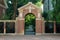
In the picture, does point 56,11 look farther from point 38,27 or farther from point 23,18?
point 23,18

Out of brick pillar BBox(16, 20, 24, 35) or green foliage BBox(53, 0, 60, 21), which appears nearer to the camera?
green foliage BBox(53, 0, 60, 21)

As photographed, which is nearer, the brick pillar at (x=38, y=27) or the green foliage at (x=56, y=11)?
the green foliage at (x=56, y=11)

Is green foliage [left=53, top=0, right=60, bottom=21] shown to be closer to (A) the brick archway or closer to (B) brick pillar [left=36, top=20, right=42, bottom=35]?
(A) the brick archway

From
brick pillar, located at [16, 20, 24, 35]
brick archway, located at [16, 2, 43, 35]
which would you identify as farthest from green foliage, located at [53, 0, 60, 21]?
brick pillar, located at [16, 20, 24, 35]

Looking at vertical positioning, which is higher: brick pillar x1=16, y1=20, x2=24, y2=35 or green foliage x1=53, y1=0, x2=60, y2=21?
green foliage x1=53, y1=0, x2=60, y2=21

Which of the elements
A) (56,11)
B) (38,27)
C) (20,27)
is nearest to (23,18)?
(20,27)

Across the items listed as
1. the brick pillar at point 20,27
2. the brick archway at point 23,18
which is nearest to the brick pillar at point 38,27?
the brick archway at point 23,18

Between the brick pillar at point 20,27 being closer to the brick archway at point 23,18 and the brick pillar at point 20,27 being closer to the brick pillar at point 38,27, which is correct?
the brick archway at point 23,18

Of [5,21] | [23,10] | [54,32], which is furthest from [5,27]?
[54,32]

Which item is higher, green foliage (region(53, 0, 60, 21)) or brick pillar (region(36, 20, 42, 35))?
green foliage (region(53, 0, 60, 21))

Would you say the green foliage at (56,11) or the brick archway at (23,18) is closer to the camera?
the green foliage at (56,11)

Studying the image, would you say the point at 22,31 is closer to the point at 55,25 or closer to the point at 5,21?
the point at 5,21

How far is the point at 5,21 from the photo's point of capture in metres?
31.3

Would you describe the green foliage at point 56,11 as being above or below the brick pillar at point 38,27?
above
